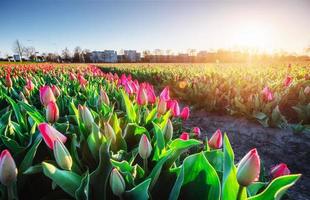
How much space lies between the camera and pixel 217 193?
90cm

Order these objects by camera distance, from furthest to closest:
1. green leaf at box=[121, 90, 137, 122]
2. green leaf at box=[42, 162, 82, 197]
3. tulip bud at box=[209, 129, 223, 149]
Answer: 1. green leaf at box=[121, 90, 137, 122]
2. tulip bud at box=[209, 129, 223, 149]
3. green leaf at box=[42, 162, 82, 197]

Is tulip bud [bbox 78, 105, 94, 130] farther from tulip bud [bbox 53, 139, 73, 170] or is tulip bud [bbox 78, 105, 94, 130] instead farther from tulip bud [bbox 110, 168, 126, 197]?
tulip bud [bbox 110, 168, 126, 197]

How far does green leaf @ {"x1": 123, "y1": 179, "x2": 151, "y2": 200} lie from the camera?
2.88ft

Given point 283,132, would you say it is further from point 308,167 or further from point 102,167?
point 102,167

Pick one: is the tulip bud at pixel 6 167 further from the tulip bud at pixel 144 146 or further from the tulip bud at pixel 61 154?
the tulip bud at pixel 144 146

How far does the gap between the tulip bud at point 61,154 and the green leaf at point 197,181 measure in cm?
42

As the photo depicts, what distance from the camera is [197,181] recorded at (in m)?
1.00

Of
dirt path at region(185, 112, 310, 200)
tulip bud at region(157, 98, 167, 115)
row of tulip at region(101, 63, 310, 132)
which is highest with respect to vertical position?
tulip bud at region(157, 98, 167, 115)

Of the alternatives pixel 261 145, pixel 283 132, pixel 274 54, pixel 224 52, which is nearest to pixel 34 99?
pixel 261 145

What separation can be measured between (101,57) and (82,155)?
13107 centimetres

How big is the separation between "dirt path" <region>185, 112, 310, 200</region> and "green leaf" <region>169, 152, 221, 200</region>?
2.69m

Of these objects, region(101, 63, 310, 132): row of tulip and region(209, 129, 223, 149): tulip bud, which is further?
region(101, 63, 310, 132): row of tulip

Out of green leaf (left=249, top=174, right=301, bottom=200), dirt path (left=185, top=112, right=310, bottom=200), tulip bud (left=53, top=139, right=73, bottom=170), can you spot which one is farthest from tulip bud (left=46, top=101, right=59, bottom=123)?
dirt path (left=185, top=112, right=310, bottom=200)

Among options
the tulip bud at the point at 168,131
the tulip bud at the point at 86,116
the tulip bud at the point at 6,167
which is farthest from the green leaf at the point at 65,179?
the tulip bud at the point at 168,131
